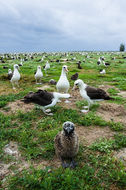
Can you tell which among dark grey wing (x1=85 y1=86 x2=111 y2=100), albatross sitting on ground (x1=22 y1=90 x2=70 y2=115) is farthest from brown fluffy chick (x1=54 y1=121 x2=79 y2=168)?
dark grey wing (x1=85 y1=86 x2=111 y2=100)

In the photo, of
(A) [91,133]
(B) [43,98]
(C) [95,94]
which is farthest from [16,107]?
(A) [91,133]

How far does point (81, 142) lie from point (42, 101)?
246 centimetres

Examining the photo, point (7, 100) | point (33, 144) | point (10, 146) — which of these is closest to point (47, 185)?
point (33, 144)

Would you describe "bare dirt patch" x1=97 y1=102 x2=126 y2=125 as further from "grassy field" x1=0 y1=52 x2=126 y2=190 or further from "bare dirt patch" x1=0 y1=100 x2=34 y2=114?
"bare dirt patch" x1=0 y1=100 x2=34 y2=114

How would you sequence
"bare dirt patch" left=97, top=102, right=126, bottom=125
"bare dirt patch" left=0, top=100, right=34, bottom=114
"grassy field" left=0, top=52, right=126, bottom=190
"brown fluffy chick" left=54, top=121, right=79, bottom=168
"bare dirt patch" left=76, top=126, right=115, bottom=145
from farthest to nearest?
"bare dirt patch" left=0, top=100, right=34, bottom=114 < "bare dirt patch" left=97, top=102, right=126, bottom=125 < "bare dirt patch" left=76, top=126, right=115, bottom=145 < "brown fluffy chick" left=54, top=121, right=79, bottom=168 < "grassy field" left=0, top=52, right=126, bottom=190

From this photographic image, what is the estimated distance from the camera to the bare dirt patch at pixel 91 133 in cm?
534

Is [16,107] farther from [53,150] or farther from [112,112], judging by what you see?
[112,112]

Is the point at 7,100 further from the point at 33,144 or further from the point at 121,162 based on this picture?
the point at 121,162

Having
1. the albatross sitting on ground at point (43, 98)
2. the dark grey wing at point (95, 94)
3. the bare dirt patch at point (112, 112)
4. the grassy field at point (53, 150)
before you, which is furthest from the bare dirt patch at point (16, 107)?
the bare dirt patch at point (112, 112)

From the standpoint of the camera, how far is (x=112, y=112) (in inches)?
297

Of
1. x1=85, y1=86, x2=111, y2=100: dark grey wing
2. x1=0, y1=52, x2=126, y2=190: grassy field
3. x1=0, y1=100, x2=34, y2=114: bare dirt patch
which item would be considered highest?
x1=85, y1=86, x2=111, y2=100: dark grey wing

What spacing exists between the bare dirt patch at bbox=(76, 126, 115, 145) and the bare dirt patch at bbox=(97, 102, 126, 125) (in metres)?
0.89

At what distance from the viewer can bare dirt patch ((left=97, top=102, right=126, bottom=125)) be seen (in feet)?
22.4

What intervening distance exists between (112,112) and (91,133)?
2.26 metres
